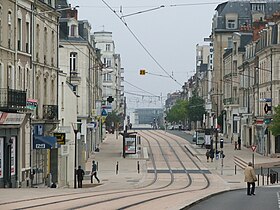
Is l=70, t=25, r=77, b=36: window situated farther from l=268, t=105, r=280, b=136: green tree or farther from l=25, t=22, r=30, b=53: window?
l=25, t=22, r=30, b=53: window

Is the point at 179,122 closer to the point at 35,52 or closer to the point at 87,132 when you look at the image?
the point at 87,132

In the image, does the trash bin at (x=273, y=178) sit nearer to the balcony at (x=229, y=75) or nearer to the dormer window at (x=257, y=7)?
the balcony at (x=229, y=75)

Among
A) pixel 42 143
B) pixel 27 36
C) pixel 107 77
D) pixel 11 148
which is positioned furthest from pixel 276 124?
pixel 107 77

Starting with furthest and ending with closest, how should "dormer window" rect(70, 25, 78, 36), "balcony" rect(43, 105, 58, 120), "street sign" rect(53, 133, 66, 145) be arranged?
"dormer window" rect(70, 25, 78, 36), "balcony" rect(43, 105, 58, 120), "street sign" rect(53, 133, 66, 145)

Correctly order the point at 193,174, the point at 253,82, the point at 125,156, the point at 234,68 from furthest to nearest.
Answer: the point at 234,68, the point at 253,82, the point at 125,156, the point at 193,174

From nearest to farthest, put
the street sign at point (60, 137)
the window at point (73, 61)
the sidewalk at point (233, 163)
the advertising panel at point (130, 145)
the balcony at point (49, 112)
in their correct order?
the street sign at point (60, 137) → the balcony at point (49, 112) → the sidewalk at point (233, 163) → the advertising panel at point (130, 145) → the window at point (73, 61)

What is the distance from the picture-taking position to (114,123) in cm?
13462

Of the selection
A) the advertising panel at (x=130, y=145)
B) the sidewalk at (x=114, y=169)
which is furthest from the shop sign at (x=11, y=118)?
the advertising panel at (x=130, y=145)

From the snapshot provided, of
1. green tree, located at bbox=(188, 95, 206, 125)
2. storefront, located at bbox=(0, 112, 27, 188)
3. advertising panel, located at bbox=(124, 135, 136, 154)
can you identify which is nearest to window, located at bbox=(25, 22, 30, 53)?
storefront, located at bbox=(0, 112, 27, 188)

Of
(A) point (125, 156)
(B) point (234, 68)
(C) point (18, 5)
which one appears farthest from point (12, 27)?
(B) point (234, 68)

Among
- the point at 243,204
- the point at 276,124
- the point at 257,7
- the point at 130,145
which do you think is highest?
the point at 257,7

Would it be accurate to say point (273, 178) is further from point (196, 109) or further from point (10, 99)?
point (196, 109)

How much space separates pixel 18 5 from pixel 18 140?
21.2 ft

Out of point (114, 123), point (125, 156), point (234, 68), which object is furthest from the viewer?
point (114, 123)
